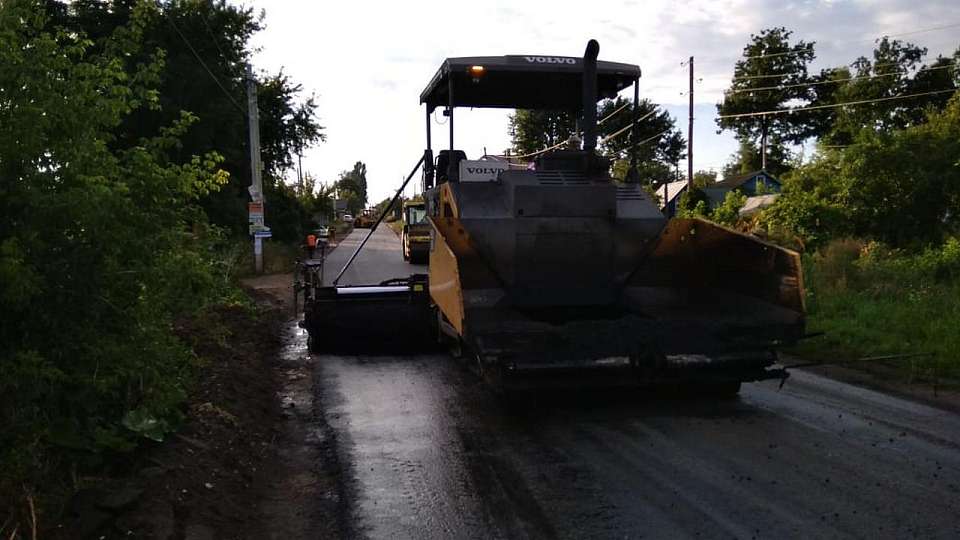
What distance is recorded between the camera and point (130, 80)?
Answer: 5453mm

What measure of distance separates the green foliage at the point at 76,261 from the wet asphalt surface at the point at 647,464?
5.25 feet

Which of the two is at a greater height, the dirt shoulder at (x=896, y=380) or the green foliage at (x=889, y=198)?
the green foliage at (x=889, y=198)

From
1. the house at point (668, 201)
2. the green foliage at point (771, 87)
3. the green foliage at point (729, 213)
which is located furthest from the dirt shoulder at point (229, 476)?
the green foliage at point (771, 87)

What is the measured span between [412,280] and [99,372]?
19.8 feet

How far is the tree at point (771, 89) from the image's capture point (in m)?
63.2

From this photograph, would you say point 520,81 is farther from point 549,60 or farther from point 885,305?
point 885,305

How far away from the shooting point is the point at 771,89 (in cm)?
6350

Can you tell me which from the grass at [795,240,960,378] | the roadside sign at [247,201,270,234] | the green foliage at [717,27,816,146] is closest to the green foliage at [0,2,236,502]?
the grass at [795,240,960,378]

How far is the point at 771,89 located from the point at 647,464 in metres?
64.1

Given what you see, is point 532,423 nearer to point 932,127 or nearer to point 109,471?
point 109,471

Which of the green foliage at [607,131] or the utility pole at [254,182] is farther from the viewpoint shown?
the utility pole at [254,182]

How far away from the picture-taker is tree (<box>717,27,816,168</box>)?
6319cm

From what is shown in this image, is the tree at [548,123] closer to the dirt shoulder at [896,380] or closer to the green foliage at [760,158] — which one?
the dirt shoulder at [896,380]

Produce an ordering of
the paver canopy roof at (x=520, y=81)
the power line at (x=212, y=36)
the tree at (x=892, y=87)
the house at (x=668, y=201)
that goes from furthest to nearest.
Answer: the tree at (x=892, y=87) < the power line at (x=212, y=36) < the house at (x=668, y=201) < the paver canopy roof at (x=520, y=81)
